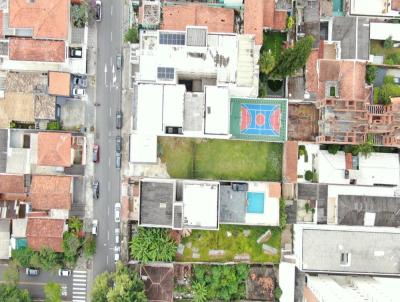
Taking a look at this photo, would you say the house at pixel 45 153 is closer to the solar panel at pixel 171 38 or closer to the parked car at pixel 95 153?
the parked car at pixel 95 153

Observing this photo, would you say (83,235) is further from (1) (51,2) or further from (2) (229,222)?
(1) (51,2)

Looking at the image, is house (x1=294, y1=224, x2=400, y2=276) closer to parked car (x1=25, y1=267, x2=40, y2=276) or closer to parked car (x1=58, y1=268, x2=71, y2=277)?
parked car (x1=58, y1=268, x2=71, y2=277)

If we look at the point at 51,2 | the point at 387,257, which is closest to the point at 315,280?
the point at 387,257

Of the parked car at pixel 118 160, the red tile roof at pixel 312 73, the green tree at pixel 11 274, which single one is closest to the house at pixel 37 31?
the parked car at pixel 118 160

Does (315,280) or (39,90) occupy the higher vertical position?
(39,90)

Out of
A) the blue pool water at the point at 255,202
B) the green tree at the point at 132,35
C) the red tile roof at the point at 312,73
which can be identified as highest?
the green tree at the point at 132,35

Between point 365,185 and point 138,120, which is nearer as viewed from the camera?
point 138,120

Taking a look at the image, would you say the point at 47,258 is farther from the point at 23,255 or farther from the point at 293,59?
the point at 293,59
